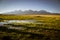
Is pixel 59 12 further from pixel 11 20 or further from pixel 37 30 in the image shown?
pixel 11 20

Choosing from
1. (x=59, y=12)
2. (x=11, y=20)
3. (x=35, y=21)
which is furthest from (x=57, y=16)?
(x=11, y=20)

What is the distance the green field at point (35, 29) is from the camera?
10.1 feet

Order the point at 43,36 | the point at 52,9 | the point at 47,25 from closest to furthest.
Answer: the point at 43,36 → the point at 47,25 → the point at 52,9

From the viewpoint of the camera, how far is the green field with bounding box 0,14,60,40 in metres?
3.07

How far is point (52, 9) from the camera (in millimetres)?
3557

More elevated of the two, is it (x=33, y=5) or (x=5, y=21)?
(x=33, y=5)

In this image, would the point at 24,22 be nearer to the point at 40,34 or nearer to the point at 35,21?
the point at 35,21

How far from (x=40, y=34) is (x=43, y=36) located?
104 millimetres

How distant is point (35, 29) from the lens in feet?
10.7

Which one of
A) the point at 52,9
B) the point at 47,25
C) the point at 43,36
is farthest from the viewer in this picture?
the point at 52,9

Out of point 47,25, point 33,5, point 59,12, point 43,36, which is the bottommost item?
point 43,36

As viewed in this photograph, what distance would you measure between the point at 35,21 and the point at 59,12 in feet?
2.50

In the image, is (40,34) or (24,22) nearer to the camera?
(40,34)

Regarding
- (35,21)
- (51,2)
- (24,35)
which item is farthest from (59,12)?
(24,35)
